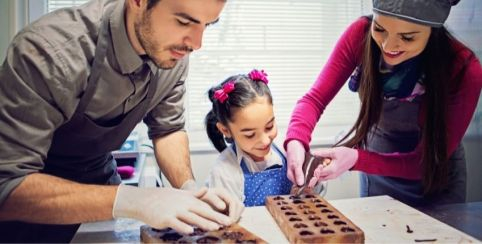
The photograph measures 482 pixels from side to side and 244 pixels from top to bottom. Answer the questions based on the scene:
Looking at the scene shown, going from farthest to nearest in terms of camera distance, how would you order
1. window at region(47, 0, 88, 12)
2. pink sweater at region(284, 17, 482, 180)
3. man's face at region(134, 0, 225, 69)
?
window at region(47, 0, 88, 12)
pink sweater at region(284, 17, 482, 180)
man's face at region(134, 0, 225, 69)

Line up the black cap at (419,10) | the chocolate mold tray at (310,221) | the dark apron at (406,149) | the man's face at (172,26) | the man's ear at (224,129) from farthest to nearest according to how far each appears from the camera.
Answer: the man's ear at (224,129)
the dark apron at (406,149)
the black cap at (419,10)
the man's face at (172,26)
the chocolate mold tray at (310,221)

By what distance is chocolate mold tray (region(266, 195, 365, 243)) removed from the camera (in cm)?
85

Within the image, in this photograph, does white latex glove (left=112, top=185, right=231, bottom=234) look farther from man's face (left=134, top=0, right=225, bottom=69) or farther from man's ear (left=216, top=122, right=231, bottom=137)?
man's ear (left=216, top=122, right=231, bottom=137)

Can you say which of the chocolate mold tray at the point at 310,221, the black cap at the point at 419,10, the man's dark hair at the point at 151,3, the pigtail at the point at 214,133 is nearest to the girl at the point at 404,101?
the black cap at the point at 419,10

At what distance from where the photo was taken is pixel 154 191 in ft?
3.19

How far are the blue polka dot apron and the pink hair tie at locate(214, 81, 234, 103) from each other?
0.29m

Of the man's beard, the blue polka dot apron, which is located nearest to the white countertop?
the blue polka dot apron

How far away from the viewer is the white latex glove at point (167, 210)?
0.90 meters

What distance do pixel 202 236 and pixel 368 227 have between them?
1.35 ft

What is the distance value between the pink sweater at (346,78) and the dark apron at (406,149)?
0.09 meters

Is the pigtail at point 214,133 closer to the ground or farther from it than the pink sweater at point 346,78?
closer to the ground

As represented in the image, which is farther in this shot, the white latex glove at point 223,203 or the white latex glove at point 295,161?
the white latex glove at point 295,161

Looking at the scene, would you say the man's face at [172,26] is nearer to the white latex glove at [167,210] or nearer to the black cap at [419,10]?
the white latex glove at [167,210]

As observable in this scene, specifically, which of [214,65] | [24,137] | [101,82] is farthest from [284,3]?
[24,137]
